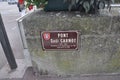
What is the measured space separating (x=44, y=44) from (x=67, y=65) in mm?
554

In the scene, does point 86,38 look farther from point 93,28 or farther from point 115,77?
point 115,77

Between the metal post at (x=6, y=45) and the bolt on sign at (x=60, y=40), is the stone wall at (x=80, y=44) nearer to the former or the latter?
the bolt on sign at (x=60, y=40)

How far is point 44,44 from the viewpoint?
2.66 metres

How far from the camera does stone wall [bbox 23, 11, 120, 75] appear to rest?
2516mm

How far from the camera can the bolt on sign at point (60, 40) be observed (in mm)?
2570

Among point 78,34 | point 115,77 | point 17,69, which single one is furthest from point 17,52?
point 115,77

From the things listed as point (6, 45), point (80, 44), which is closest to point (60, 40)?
point (80, 44)

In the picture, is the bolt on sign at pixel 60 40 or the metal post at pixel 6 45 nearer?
the bolt on sign at pixel 60 40

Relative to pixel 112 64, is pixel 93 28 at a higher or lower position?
higher

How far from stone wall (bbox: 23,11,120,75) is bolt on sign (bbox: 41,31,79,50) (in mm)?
66

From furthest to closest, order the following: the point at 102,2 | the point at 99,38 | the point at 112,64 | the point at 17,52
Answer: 1. the point at 17,52
2. the point at 112,64
3. the point at 99,38
4. the point at 102,2

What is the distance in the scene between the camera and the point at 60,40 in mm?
2609

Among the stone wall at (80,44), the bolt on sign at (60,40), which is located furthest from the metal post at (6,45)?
the bolt on sign at (60,40)

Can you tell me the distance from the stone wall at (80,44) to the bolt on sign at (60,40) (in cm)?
7
